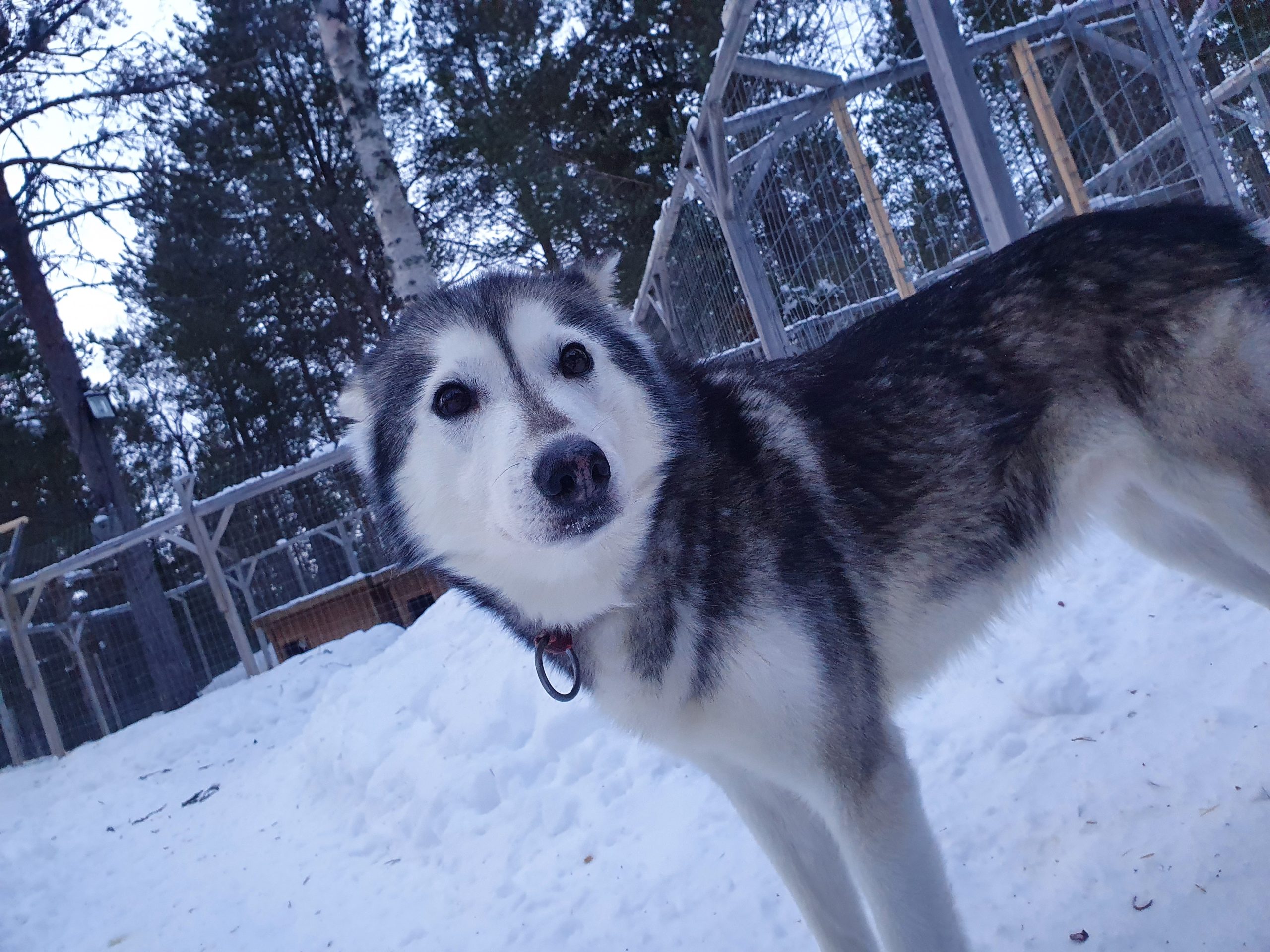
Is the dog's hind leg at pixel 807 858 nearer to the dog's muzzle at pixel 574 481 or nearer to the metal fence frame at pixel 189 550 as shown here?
the dog's muzzle at pixel 574 481

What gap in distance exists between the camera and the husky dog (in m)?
1.83

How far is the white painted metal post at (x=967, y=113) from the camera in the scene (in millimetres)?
3127

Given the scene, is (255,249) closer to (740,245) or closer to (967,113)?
(740,245)

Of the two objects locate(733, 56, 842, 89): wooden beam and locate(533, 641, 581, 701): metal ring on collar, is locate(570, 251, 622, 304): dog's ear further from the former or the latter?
locate(733, 56, 842, 89): wooden beam

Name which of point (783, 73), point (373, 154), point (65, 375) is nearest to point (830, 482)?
point (783, 73)

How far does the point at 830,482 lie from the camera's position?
2098 millimetres

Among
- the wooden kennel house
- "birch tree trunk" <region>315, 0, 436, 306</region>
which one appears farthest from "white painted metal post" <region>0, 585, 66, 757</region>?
"birch tree trunk" <region>315, 0, 436, 306</region>

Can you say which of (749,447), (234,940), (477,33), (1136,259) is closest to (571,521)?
(749,447)

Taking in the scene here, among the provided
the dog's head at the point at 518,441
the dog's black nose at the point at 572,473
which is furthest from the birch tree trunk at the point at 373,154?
the dog's black nose at the point at 572,473

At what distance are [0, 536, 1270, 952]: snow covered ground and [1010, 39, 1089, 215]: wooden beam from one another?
1656 mm

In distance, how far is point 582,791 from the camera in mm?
3682

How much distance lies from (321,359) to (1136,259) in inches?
731

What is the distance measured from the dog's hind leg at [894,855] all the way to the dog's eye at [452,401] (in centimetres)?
122

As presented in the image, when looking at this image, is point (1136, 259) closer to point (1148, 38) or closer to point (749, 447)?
point (749, 447)
